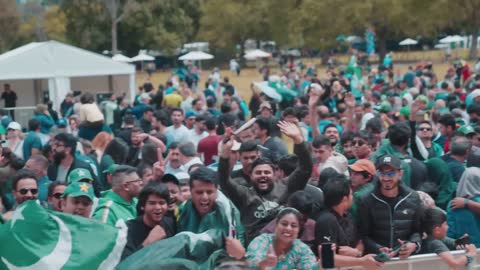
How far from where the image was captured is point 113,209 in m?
6.87

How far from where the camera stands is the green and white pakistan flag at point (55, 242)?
5832 millimetres

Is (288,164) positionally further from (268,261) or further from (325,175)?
(268,261)

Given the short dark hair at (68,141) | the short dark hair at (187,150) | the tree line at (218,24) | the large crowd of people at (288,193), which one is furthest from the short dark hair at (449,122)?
the tree line at (218,24)

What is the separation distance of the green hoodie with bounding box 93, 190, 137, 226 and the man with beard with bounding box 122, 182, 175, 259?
0.96 ft

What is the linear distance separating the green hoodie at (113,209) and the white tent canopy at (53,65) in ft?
→ 55.1

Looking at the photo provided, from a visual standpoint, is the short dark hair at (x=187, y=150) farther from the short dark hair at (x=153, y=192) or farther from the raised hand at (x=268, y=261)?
the raised hand at (x=268, y=261)

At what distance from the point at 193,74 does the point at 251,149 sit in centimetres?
3682

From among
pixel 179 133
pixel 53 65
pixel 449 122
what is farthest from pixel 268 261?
pixel 53 65

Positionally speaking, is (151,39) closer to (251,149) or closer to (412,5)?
(412,5)

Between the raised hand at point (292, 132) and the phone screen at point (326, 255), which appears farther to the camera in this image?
the raised hand at point (292, 132)

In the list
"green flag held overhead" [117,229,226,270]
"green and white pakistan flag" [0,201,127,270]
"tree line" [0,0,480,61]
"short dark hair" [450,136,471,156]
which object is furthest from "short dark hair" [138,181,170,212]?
"tree line" [0,0,480,61]

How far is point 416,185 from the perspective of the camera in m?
8.43

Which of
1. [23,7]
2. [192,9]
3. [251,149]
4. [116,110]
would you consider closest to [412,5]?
[116,110]

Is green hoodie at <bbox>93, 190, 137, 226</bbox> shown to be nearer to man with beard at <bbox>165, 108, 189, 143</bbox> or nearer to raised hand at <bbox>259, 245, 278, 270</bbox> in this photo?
raised hand at <bbox>259, 245, 278, 270</bbox>
